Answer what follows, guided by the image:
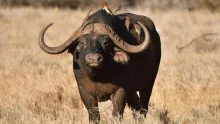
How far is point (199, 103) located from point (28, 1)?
80.9 feet

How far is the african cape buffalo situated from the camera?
279 inches

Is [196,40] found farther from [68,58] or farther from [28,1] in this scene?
[28,1]

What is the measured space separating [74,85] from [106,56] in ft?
12.0

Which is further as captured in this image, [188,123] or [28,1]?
[28,1]

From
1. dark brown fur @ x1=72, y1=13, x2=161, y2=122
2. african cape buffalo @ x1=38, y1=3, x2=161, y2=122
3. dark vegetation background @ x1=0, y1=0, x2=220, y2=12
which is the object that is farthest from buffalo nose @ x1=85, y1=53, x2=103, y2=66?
dark vegetation background @ x1=0, y1=0, x2=220, y2=12

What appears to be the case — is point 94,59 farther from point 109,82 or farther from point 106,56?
point 109,82

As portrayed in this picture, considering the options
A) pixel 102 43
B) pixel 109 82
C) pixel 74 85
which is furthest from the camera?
pixel 74 85

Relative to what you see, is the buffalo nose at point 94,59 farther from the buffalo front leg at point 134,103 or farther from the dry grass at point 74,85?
the buffalo front leg at point 134,103

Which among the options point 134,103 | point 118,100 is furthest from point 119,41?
point 134,103

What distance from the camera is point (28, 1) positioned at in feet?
108

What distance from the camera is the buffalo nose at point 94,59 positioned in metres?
6.77

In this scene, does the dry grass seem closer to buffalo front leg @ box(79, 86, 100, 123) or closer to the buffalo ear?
buffalo front leg @ box(79, 86, 100, 123)

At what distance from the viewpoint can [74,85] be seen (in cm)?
1074

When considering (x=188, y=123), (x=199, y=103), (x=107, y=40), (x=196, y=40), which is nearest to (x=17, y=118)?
(x=107, y=40)
